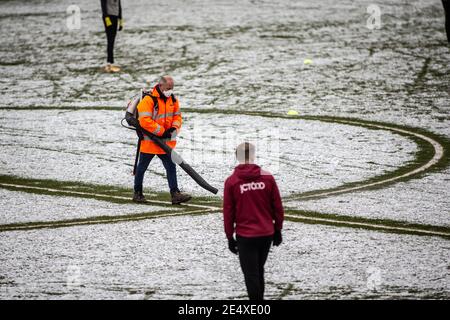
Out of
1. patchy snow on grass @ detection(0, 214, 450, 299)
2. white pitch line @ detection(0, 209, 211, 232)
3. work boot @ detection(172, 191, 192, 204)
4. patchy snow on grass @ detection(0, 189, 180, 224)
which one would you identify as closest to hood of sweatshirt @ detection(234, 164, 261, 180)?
patchy snow on grass @ detection(0, 214, 450, 299)

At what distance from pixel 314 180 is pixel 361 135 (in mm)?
2723

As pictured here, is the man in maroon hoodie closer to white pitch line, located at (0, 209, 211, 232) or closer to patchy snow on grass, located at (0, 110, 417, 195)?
white pitch line, located at (0, 209, 211, 232)

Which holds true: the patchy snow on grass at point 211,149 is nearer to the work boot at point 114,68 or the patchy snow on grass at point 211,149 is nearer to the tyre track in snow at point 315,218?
the tyre track in snow at point 315,218

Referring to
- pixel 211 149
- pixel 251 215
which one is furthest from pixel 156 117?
pixel 251 215

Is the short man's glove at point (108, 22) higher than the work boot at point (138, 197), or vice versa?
the short man's glove at point (108, 22)

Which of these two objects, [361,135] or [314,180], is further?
[361,135]

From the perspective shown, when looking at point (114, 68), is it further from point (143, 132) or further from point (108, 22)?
point (143, 132)

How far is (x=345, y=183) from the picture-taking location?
11.7 m

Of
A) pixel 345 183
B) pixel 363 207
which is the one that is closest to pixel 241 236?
pixel 363 207

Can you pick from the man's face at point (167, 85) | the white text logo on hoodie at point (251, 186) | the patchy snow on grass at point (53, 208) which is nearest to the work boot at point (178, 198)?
the patchy snow on grass at point (53, 208)

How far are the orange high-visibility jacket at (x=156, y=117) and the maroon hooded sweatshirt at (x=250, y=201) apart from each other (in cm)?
376

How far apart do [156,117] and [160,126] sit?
7.7 inches

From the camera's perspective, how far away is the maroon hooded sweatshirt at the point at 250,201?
6.95 m
